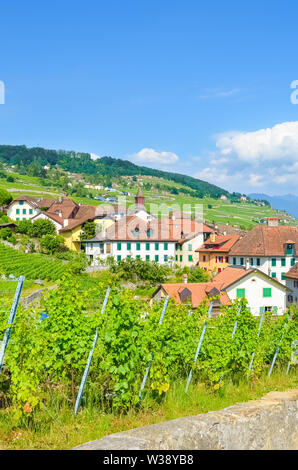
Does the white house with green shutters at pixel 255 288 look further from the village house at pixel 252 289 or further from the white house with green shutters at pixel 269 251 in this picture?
the white house with green shutters at pixel 269 251

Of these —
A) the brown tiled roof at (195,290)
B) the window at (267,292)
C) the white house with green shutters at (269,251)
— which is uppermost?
the white house with green shutters at (269,251)

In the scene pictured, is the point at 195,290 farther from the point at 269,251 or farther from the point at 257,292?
the point at 269,251

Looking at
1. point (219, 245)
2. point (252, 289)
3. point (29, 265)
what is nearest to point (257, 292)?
point (252, 289)

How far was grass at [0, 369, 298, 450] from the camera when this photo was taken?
596 cm

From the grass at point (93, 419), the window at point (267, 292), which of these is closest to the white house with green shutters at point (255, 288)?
the window at point (267, 292)

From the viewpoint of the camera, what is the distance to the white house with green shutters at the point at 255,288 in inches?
1414

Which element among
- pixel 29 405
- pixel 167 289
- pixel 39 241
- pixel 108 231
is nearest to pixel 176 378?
pixel 29 405

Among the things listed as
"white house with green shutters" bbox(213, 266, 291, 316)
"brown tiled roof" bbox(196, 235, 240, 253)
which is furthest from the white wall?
"brown tiled roof" bbox(196, 235, 240, 253)

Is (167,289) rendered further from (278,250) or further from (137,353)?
(137,353)

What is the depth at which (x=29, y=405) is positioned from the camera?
607cm

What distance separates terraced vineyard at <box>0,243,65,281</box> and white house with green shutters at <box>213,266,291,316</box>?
50.9 feet

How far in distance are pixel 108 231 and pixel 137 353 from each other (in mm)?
50841

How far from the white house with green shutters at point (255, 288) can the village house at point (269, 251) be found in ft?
37.8

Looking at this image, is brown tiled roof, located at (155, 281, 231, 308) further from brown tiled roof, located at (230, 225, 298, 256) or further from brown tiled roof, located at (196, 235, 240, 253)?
brown tiled roof, located at (196, 235, 240, 253)
